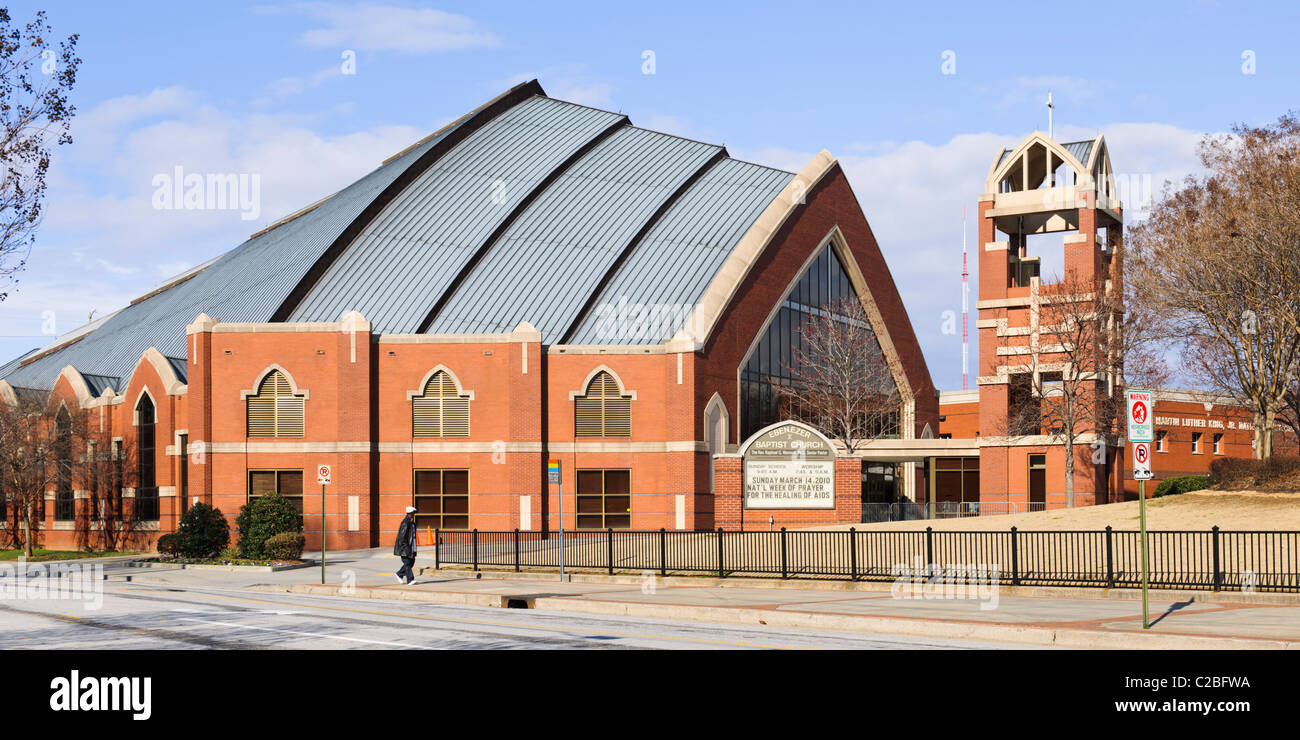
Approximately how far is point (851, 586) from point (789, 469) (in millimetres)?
18966

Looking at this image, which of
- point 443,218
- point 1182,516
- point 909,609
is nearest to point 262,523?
point 443,218

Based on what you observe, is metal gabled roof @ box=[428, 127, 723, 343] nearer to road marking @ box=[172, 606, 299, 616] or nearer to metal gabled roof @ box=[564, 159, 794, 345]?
metal gabled roof @ box=[564, 159, 794, 345]

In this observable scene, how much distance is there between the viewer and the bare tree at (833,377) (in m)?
56.3

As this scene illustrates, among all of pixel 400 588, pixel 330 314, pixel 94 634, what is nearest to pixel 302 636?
pixel 94 634

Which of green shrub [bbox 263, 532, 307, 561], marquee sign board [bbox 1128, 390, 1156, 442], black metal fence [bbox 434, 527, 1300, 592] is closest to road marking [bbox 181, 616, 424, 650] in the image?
marquee sign board [bbox 1128, 390, 1156, 442]

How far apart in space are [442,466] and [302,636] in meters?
31.8

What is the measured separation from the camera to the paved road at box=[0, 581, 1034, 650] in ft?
53.9

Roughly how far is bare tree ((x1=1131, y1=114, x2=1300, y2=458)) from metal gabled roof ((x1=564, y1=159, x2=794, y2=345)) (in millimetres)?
17990

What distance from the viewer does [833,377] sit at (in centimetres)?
5712

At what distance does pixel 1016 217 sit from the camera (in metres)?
59.1

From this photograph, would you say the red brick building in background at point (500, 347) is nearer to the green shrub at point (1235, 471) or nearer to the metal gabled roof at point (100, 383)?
the metal gabled roof at point (100, 383)

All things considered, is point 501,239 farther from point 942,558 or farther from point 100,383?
point 942,558

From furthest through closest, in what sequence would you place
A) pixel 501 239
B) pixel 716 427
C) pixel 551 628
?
1. pixel 501 239
2. pixel 716 427
3. pixel 551 628

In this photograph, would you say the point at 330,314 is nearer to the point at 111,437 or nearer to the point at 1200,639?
the point at 111,437
